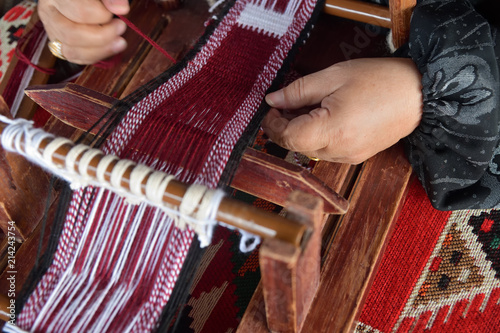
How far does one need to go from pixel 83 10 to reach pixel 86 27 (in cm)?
5

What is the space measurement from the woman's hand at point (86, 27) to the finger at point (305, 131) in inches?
17.6

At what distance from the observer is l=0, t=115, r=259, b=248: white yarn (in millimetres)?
531

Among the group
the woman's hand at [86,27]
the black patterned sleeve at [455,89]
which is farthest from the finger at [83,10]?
the black patterned sleeve at [455,89]

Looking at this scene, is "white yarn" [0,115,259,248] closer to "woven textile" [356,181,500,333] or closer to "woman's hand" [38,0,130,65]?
"woman's hand" [38,0,130,65]

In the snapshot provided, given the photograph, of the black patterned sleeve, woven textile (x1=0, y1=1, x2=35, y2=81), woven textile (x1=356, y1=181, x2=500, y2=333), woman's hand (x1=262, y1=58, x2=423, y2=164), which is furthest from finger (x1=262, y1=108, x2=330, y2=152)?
woven textile (x1=0, y1=1, x2=35, y2=81)

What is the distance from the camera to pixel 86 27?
3.22 feet

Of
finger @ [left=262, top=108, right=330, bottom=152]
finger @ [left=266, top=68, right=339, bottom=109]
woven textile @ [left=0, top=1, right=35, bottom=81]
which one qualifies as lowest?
woven textile @ [left=0, top=1, right=35, bottom=81]

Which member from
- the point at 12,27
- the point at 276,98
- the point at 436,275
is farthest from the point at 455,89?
the point at 12,27

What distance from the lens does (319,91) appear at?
2.69ft

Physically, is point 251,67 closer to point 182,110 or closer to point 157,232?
point 182,110

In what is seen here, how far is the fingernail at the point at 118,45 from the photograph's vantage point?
105cm

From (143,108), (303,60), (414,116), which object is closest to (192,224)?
(143,108)

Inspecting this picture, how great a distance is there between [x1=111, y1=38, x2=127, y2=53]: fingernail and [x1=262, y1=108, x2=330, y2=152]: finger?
0.48 m

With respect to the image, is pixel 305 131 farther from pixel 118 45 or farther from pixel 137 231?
pixel 118 45
